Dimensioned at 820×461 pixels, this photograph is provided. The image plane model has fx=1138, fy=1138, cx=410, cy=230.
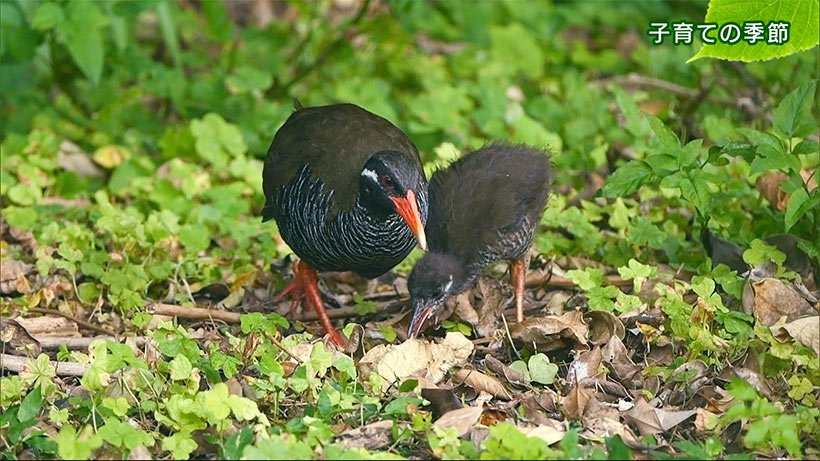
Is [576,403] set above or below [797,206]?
below

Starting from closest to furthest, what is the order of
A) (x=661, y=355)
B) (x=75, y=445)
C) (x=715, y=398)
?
(x=75, y=445), (x=715, y=398), (x=661, y=355)

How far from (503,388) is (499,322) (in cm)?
87

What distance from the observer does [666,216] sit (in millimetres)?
6707

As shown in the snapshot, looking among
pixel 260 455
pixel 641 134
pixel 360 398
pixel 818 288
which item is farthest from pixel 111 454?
pixel 641 134

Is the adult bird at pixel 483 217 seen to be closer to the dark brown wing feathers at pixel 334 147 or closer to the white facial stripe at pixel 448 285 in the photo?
the white facial stripe at pixel 448 285

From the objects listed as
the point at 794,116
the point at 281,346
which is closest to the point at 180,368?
the point at 281,346

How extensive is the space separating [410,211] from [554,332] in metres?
0.87

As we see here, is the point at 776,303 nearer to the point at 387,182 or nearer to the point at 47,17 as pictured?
the point at 387,182

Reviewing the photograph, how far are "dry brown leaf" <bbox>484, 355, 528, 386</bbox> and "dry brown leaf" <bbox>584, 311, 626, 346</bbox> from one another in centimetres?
49

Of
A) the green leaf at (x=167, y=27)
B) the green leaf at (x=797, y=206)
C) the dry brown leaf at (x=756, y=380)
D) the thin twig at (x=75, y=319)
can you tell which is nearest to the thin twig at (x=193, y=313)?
the thin twig at (x=75, y=319)

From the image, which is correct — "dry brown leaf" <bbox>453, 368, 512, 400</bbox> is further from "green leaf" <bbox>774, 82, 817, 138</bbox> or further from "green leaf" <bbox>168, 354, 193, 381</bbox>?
"green leaf" <bbox>774, 82, 817, 138</bbox>

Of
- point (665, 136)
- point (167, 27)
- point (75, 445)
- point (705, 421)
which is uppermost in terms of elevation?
point (665, 136)

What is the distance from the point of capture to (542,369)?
502 centimetres

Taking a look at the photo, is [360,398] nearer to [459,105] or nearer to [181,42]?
[459,105]
